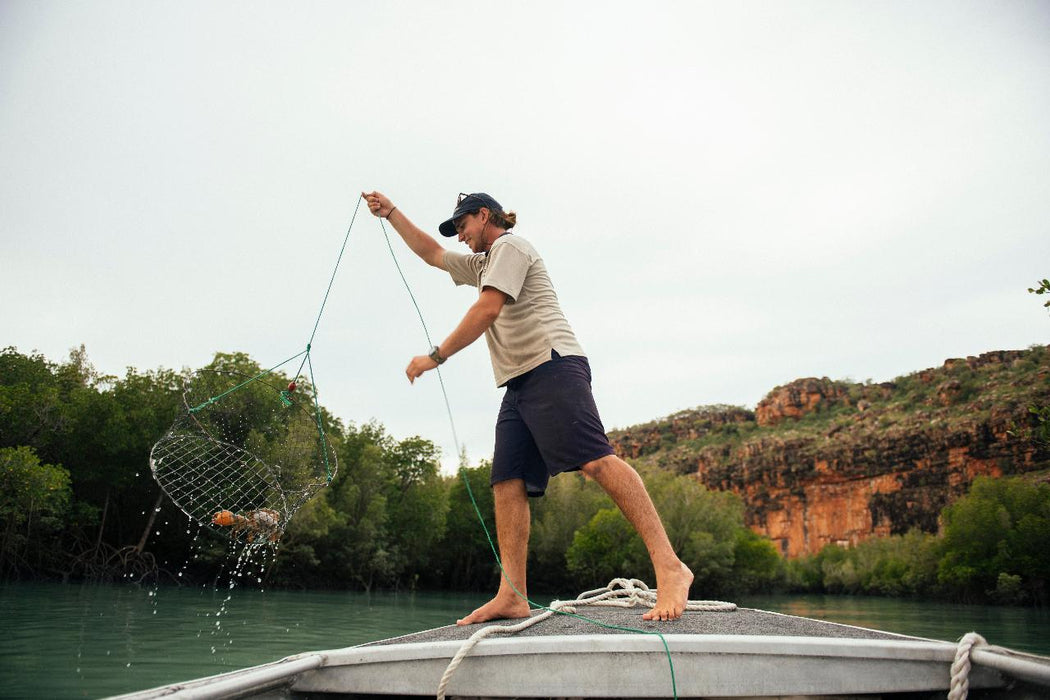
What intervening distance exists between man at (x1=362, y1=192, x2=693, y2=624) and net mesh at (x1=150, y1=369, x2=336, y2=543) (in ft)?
5.33

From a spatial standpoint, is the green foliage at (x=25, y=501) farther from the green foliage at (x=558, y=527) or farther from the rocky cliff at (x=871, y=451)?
the rocky cliff at (x=871, y=451)

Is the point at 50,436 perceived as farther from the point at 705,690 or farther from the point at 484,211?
the point at 705,690

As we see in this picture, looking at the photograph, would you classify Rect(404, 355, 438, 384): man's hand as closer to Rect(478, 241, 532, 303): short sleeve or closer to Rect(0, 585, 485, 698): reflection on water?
Rect(478, 241, 532, 303): short sleeve

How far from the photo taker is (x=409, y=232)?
158 inches

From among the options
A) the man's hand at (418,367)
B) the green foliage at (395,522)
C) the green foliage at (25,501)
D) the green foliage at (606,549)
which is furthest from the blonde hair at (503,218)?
the green foliage at (606,549)

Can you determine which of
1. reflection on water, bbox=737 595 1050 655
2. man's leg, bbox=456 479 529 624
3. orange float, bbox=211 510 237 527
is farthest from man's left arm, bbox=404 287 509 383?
A: reflection on water, bbox=737 595 1050 655

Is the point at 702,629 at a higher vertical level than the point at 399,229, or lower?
lower

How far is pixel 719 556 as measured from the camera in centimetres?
3425

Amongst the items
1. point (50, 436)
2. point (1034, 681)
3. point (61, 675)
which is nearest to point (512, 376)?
point (1034, 681)

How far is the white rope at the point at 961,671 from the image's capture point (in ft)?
5.72

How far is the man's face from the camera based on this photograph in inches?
144

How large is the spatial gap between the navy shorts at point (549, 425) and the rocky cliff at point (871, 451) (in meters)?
51.9

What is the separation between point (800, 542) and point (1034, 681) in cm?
7469

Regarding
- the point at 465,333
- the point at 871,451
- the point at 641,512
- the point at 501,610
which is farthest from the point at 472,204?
the point at 871,451
